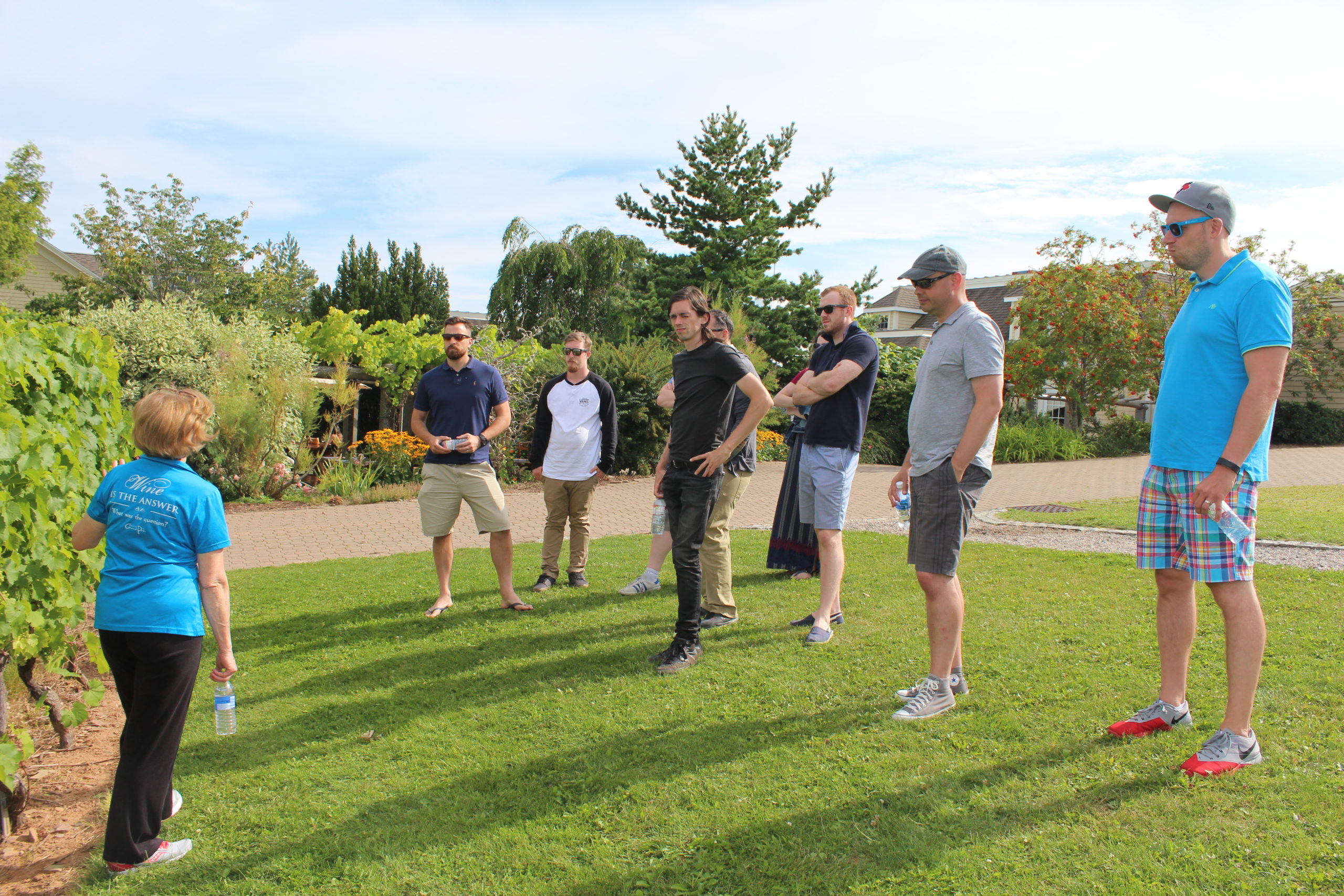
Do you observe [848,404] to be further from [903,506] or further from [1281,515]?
[1281,515]

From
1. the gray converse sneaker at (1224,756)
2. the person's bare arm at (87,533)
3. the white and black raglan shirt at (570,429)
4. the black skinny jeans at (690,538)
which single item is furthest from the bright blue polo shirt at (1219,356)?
the white and black raglan shirt at (570,429)

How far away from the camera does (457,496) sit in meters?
5.84

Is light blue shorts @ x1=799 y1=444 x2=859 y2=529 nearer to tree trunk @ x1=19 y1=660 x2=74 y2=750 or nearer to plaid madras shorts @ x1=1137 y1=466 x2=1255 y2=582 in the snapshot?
plaid madras shorts @ x1=1137 y1=466 x2=1255 y2=582

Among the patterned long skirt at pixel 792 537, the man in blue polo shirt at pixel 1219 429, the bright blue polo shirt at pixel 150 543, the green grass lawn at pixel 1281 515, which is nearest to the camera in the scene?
the bright blue polo shirt at pixel 150 543

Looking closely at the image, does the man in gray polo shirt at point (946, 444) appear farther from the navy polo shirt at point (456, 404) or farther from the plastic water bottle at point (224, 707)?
the navy polo shirt at point (456, 404)

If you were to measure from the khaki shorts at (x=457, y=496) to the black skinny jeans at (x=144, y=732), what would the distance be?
295cm

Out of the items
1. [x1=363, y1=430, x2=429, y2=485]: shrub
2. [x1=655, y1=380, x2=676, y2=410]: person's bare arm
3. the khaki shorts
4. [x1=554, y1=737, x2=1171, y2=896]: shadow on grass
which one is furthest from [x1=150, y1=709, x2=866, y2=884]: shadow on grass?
[x1=363, y1=430, x2=429, y2=485]: shrub

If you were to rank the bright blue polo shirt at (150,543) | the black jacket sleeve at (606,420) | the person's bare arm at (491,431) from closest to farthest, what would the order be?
the bright blue polo shirt at (150,543), the person's bare arm at (491,431), the black jacket sleeve at (606,420)

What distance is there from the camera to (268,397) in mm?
12766

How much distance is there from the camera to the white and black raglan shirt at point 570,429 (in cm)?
636

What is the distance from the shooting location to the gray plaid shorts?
367cm

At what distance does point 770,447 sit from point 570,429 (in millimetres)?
12673

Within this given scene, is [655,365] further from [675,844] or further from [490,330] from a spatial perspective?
[675,844]

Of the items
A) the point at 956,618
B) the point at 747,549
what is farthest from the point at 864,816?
the point at 747,549
